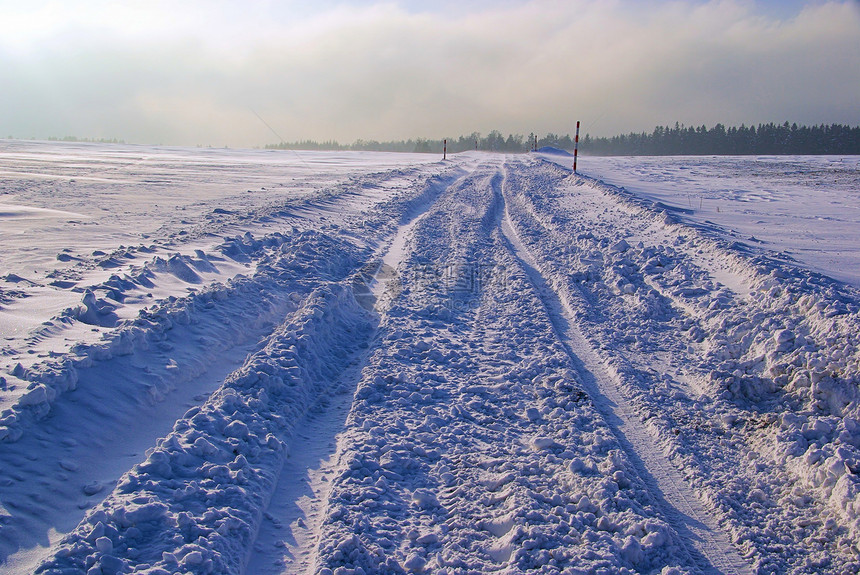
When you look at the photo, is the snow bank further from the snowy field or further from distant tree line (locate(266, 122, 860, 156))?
distant tree line (locate(266, 122, 860, 156))

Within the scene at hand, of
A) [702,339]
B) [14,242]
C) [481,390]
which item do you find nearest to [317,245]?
[14,242]

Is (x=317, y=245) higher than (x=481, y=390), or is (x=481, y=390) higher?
(x=317, y=245)

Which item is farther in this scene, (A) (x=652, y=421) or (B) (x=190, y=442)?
(A) (x=652, y=421)

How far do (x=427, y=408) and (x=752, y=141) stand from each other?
113m

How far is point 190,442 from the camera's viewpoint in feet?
13.1

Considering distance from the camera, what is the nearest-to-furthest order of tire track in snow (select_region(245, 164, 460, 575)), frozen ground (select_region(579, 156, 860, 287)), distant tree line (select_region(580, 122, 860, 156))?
tire track in snow (select_region(245, 164, 460, 575))
frozen ground (select_region(579, 156, 860, 287))
distant tree line (select_region(580, 122, 860, 156))

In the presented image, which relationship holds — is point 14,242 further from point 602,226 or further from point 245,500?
point 602,226

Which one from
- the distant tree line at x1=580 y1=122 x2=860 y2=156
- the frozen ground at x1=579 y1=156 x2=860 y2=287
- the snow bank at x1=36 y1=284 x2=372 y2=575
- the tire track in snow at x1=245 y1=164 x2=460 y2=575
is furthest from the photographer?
the distant tree line at x1=580 y1=122 x2=860 y2=156

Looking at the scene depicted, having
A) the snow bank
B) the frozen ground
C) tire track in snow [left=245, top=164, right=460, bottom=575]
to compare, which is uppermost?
the frozen ground

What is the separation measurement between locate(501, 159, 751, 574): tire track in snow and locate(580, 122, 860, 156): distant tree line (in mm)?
93707

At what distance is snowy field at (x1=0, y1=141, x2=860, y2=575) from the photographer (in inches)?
125

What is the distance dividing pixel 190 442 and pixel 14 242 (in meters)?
8.07

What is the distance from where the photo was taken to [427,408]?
478 cm

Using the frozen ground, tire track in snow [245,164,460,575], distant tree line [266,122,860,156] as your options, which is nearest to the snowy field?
tire track in snow [245,164,460,575]
